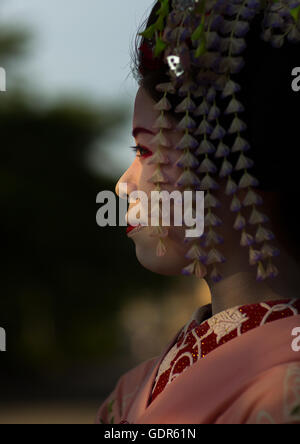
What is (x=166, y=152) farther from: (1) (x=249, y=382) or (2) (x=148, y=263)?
(1) (x=249, y=382)

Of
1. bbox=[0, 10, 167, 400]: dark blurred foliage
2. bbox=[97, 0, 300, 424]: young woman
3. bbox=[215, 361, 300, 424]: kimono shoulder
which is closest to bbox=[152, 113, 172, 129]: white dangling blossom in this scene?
bbox=[97, 0, 300, 424]: young woman

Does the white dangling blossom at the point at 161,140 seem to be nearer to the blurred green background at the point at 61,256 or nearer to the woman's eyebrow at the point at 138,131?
the woman's eyebrow at the point at 138,131

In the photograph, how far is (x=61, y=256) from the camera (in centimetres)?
2055

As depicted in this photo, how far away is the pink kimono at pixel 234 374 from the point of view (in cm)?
151

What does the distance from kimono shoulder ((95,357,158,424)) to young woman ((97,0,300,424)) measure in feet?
0.81

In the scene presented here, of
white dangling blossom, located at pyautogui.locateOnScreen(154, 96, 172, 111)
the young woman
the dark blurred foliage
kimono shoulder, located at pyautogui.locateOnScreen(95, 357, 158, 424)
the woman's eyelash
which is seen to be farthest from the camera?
the dark blurred foliage

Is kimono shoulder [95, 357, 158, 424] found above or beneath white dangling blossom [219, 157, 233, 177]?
beneath

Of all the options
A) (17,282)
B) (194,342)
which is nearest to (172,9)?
(194,342)

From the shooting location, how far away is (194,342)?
188 centimetres

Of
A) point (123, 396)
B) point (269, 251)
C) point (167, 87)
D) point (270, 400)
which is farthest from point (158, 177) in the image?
point (123, 396)

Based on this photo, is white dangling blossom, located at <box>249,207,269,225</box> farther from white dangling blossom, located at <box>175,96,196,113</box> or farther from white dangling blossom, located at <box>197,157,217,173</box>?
white dangling blossom, located at <box>175,96,196,113</box>

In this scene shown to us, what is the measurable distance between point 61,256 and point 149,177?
62.0 feet

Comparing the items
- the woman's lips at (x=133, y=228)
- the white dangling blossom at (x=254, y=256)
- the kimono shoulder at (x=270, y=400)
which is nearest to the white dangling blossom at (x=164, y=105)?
the woman's lips at (x=133, y=228)

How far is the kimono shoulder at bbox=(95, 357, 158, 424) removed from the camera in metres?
2.13
